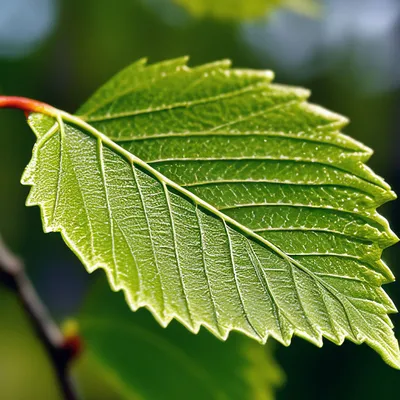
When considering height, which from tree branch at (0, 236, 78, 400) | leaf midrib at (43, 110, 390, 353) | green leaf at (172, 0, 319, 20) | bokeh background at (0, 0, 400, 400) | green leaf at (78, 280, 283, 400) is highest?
green leaf at (172, 0, 319, 20)

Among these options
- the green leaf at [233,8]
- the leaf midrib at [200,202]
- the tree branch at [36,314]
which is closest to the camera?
the leaf midrib at [200,202]

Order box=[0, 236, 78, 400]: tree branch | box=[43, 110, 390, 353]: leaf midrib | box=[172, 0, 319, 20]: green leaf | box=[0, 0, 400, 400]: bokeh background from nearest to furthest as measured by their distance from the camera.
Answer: box=[43, 110, 390, 353]: leaf midrib, box=[0, 236, 78, 400]: tree branch, box=[172, 0, 319, 20]: green leaf, box=[0, 0, 400, 400]: bokeh background

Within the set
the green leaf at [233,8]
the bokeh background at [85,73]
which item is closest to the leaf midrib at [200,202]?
the green leaf at [233,8]

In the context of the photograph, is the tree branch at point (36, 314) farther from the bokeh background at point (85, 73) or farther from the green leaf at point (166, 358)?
the bokeh background at point (85, 73)

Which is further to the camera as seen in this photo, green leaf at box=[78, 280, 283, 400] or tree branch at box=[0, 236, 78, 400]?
green leaf at box=[78, 280, 283, 400]

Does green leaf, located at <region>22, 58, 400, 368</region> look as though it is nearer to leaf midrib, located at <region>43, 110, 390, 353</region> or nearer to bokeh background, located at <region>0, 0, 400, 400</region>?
leaf midrib, located at <region>43, 110, 390, 353</region>

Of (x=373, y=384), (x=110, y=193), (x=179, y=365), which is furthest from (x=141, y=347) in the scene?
(x=373, y=384)

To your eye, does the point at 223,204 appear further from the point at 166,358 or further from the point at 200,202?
the point at 166,358

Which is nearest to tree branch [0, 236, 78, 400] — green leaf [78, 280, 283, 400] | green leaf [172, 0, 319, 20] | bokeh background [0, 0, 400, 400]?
green leaf [78, 280, 283, 400]

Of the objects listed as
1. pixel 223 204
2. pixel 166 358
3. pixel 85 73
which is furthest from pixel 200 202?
pixel 85 73
